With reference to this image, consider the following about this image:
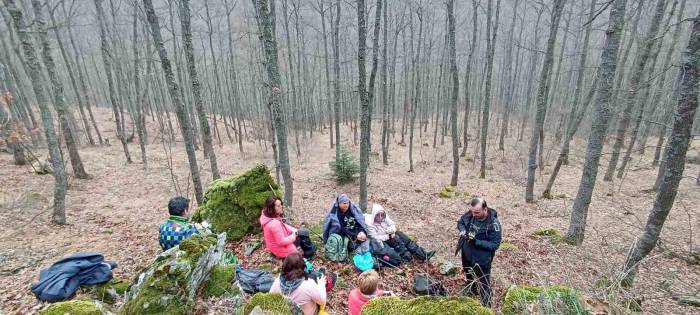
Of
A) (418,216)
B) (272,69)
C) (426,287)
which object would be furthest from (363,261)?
(272,69)

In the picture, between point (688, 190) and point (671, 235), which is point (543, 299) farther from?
point (688, 190)

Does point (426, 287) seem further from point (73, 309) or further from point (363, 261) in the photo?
point (73, 309)

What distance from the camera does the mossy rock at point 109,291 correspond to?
3.67m

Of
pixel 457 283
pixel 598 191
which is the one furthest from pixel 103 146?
pixel 598 191

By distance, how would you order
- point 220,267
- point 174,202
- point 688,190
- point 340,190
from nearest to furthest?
1. point 220,267
2. point 174,202
3. point 688,190
4. point 340,190

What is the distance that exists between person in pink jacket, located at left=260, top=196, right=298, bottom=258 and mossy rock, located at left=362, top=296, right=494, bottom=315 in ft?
10.7

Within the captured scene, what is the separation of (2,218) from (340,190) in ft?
32.9

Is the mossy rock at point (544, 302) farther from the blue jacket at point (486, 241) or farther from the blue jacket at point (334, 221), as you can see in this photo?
the blue jacket at point (334, 221)

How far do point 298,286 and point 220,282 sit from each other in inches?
35.9

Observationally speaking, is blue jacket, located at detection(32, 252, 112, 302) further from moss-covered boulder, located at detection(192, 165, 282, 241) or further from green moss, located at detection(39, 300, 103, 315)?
moss-covered boulder, located at detection(192, 165, 282, 241)

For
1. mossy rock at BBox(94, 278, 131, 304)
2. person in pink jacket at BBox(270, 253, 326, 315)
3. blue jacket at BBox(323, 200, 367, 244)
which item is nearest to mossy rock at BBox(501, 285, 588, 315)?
person in pink jacket at BBox(270, 253, 326, 315)

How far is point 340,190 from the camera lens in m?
13.3

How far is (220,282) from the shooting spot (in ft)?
10.5

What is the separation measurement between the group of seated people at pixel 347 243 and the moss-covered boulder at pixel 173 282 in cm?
95
